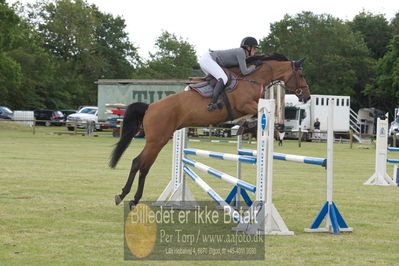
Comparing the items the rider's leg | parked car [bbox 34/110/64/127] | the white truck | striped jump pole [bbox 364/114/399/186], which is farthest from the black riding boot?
parked car [bbox 34/110/64/127]

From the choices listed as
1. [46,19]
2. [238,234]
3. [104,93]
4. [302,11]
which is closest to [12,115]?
[104,93]

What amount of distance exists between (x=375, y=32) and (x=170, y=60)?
81.3 ft

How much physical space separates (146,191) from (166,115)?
11.0 ft

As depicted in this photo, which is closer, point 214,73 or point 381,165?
point 214,73

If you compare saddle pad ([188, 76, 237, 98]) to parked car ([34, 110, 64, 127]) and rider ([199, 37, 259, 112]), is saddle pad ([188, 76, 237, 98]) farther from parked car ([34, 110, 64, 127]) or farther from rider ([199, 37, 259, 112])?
parked car ([34, 110, 64, 127])

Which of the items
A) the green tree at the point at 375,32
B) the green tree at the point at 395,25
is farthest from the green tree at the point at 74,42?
the green tree at the point at 395,25

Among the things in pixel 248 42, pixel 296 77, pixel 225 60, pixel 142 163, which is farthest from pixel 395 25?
pixel 142 163

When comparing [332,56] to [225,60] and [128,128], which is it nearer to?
[225,60]

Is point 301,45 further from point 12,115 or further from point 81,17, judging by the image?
point 12,115

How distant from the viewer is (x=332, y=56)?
6381 cm

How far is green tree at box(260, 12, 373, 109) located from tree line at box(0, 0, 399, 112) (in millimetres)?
97

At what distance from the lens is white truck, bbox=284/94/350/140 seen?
42.1 meters

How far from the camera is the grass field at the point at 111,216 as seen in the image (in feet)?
19.2

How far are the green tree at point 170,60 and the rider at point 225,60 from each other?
69272 millimetres
